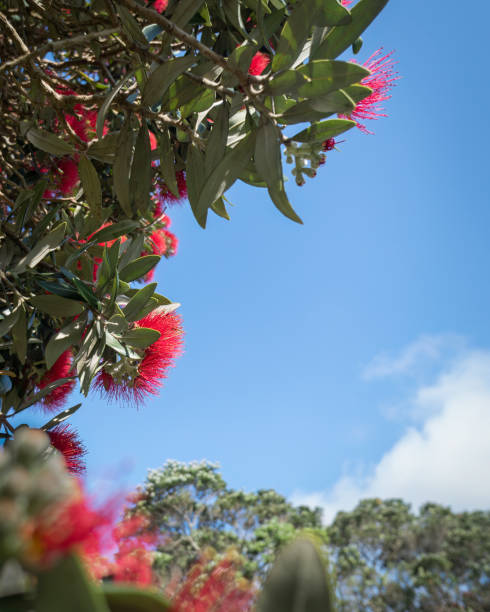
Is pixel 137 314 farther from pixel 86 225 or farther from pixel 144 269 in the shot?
pixel 86 225

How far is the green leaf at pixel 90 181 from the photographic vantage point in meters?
1.21

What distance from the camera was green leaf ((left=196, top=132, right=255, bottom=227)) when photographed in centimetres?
87

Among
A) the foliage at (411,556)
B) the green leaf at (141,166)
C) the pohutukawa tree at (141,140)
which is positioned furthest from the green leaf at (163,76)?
the foliage at (411,556)

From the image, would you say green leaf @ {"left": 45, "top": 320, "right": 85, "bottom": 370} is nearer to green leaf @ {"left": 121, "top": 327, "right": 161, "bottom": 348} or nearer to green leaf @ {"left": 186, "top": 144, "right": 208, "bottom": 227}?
green leaf @ {"left": 121, "top": 327, "right": 161, "bottom": 348}

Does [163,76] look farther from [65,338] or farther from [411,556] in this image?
[411,556]

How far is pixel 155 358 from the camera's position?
1324 millimetres

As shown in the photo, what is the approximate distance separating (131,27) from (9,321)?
714mm

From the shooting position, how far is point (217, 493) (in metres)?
9.54

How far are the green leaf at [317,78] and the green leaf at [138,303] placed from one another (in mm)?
537

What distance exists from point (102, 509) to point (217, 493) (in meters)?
9.86

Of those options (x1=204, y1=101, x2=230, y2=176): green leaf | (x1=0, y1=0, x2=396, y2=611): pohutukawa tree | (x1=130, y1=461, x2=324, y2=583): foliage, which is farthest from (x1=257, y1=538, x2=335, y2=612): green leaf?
(x1=130, y1=461, x2=324, y2=583): foliage

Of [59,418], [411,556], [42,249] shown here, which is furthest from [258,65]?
[411,556]

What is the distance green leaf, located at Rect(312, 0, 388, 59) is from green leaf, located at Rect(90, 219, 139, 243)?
2.25ft

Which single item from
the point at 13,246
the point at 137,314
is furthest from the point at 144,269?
the point at 13,246
